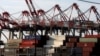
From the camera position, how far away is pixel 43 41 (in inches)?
3258

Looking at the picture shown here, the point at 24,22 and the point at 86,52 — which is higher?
the point at 24,22

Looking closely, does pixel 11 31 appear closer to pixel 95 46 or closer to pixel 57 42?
pixel 57 42

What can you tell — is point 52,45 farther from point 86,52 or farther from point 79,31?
point 79,31

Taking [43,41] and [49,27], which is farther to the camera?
[49,27]

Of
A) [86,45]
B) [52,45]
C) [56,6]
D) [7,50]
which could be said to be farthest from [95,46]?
[56,6]

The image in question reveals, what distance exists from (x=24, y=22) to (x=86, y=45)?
3822cm

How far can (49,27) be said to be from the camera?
103562 millimetres

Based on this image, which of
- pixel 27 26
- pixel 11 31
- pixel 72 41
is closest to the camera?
pixel 72 41

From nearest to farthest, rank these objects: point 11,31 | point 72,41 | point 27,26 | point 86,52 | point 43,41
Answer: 1. point 86,52
2. point 72,41
3. point 43,41
4. point 27,26
5. point 11,31

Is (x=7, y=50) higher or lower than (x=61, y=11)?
lower

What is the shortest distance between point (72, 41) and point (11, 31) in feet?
126

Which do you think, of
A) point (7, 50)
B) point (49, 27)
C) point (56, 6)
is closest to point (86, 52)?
point (7, 50)

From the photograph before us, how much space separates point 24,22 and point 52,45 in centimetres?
2799

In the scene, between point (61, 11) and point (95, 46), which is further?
point (61, 11)
